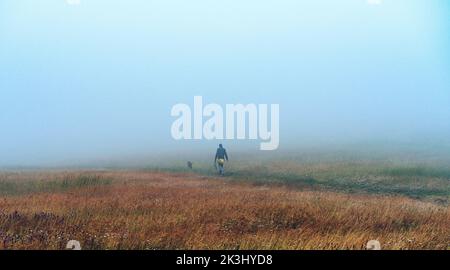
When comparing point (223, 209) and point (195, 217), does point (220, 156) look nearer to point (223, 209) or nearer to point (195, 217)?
point (223, 209)

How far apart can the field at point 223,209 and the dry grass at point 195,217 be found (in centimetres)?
1

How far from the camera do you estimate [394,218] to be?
638cm

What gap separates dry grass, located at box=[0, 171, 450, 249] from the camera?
5602 millimetres

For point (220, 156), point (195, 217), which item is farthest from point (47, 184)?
point (220, 156)

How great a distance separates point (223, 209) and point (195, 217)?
507mm

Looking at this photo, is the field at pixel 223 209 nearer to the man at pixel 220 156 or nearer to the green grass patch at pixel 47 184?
the green grass patch at pixel 47 184

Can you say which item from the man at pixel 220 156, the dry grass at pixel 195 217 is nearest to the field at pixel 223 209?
the dry grass at pixel 195 217

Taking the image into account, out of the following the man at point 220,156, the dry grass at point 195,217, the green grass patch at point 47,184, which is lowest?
the dry grass at point 195,217

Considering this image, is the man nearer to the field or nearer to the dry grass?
the field

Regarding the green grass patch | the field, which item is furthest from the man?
the green grass patch

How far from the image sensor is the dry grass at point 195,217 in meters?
5.60

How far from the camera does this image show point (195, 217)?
610 centimetres
